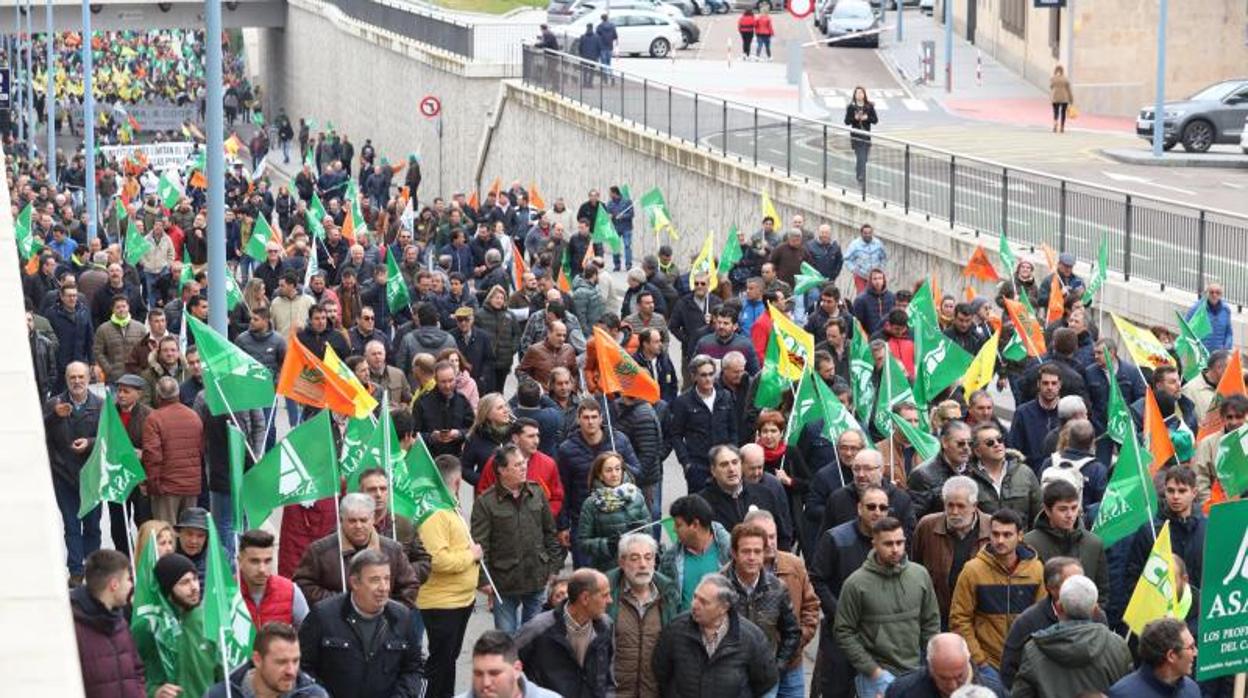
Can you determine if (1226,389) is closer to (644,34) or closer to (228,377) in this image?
(228,377)

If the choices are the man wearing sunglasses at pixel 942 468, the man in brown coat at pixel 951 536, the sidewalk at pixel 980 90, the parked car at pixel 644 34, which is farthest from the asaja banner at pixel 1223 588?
the parked car at pixel 644 34

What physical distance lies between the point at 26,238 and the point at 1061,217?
10505 mm

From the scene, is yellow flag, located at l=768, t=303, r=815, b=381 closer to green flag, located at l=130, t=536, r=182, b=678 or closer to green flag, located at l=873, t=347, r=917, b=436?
green flag, located at l=873, t=347, r=917, b=436

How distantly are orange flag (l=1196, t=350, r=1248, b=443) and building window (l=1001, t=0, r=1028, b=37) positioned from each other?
4307 centimetres

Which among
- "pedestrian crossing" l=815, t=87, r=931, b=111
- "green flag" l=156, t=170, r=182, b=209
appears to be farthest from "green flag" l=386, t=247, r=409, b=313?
"pedestrian crossing" l=815, t=87, r=931, b=111

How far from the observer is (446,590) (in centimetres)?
1234

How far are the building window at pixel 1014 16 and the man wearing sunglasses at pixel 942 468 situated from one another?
4582 centimetres

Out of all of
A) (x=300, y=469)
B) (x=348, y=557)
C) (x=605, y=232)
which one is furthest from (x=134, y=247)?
(x=348, y=557)

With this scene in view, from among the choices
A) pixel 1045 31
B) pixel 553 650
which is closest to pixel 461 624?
pixel 553 650

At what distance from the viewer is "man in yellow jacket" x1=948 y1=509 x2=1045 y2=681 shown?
11.2 m

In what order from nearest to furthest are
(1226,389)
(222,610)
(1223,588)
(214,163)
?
(1223,588), (222,610), (1226,389), (214,163)

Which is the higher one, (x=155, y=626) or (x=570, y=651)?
(x=155, y=626)

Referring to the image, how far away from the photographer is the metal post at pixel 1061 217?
25927mm

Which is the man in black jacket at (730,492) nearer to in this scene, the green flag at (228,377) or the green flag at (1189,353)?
the green flag at (228,377)
